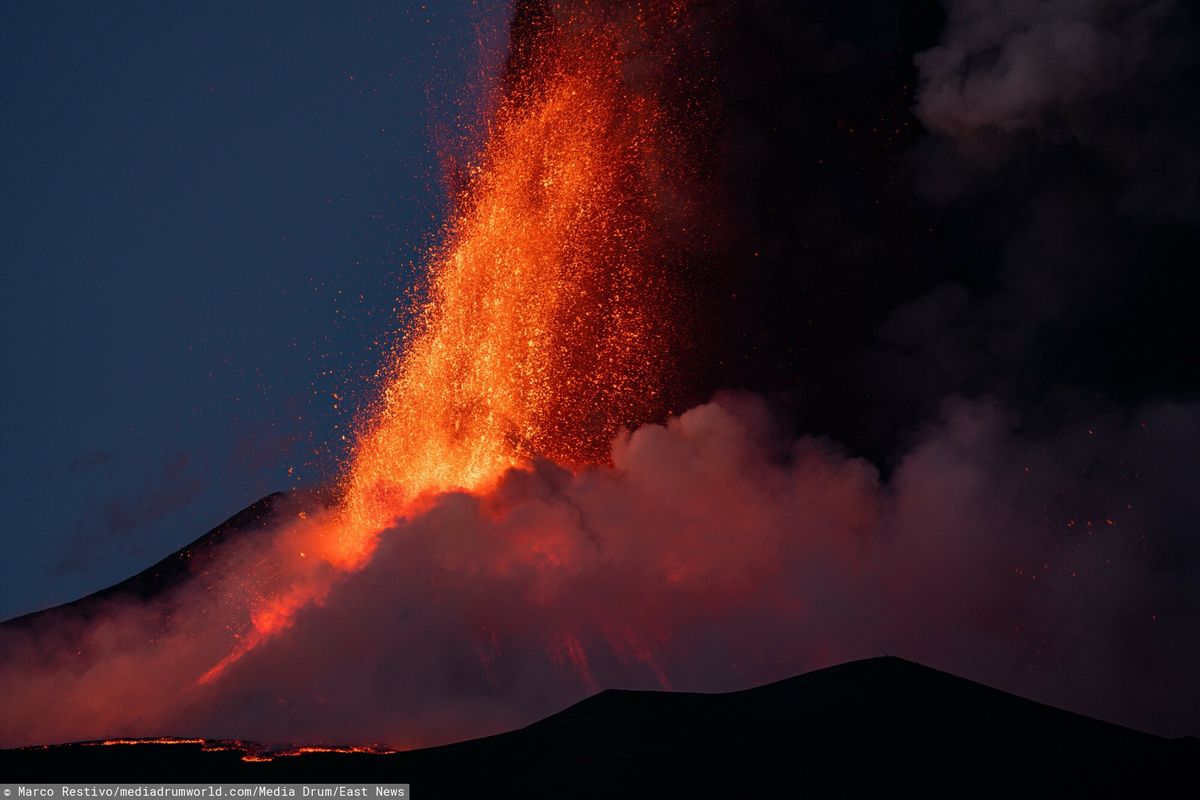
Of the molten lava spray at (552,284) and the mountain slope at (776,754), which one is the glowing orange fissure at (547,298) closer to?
the molten lava spray at (552,284)

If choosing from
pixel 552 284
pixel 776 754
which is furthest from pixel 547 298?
pixel 776 754

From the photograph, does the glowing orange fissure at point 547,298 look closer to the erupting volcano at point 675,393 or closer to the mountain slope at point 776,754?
the erupting volcano at point 675,393

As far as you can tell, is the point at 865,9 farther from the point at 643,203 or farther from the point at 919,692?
the point at 919,692

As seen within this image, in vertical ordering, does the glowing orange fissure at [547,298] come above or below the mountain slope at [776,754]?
above

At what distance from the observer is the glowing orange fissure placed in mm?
22734

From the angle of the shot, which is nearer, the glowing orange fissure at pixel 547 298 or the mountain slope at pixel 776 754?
the mountain slope at pixel 776 754

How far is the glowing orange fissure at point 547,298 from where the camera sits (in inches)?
895

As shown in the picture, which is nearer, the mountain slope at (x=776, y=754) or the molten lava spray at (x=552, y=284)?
the mountain slope at (x=776, y=754)

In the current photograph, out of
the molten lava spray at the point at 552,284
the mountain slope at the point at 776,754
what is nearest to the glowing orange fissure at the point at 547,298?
the molten lava spray at the point at 552,284

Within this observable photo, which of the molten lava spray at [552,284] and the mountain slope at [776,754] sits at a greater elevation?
the molten lava spray at [552,284]

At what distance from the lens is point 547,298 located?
76.5 feet

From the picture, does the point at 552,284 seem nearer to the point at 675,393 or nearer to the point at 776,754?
the point at 675,393

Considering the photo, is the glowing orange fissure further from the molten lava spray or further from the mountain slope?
the mountain slope

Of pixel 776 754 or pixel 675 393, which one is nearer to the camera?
pixel 776 754
